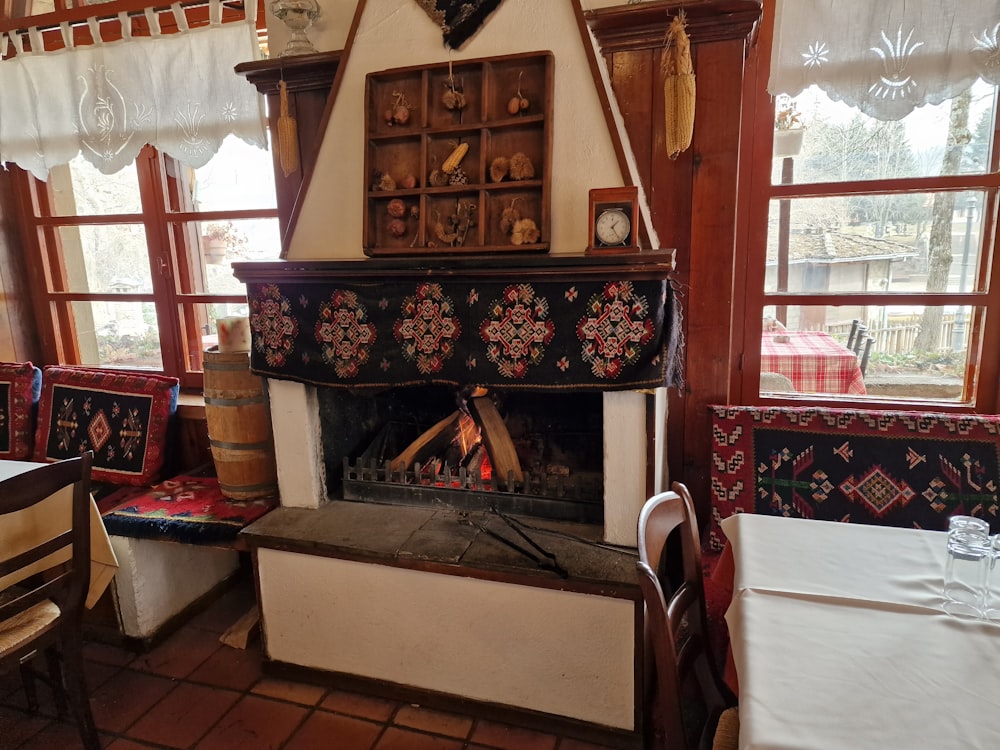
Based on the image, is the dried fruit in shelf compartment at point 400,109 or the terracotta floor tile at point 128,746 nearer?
the terracotta floor tile at point 128,746

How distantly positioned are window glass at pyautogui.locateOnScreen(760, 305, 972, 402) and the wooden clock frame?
2.41 feet

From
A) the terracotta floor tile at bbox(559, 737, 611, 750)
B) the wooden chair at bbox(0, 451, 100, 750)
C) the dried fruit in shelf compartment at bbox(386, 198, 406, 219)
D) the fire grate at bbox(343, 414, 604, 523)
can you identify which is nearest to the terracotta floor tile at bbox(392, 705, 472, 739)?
the terracotta floor tile at bbox(559, 737, 611, 750)

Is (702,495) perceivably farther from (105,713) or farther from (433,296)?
(105,713)

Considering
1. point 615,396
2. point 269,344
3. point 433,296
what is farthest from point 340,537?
point 615,396

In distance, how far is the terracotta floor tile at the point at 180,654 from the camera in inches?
87.1

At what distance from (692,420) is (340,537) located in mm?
1237

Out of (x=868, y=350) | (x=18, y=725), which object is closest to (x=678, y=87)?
(x=868, y=350)

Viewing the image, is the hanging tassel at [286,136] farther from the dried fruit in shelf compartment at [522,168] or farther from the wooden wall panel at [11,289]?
the wooden wall panel at [11,289]

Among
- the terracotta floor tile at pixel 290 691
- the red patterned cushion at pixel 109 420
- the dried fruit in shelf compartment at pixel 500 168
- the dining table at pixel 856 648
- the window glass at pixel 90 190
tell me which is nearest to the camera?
the dining table at pixel 856 648

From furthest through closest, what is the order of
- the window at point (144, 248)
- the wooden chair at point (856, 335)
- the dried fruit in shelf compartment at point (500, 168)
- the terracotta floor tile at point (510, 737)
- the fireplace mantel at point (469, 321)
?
1. the window at point (144, 248)
2. the wooden chair at point (856, 335)
3. the dried fruit in shelf compartment at point (500, 168)
4. the terracotta floor tile at point (510, 737)
5. the fireplace mantel at point (469, 321)

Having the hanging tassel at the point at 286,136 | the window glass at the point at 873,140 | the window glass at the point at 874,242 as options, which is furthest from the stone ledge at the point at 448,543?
the window glass at the point at 873,140

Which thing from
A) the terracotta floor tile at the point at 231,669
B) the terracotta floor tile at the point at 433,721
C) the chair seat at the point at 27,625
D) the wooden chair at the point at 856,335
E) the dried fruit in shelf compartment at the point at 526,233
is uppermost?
the dried fruit in shelf compartment at the point at 526,233

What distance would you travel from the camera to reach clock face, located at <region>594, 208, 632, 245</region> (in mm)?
1745

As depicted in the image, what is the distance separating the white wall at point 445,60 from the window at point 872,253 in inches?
25.2
